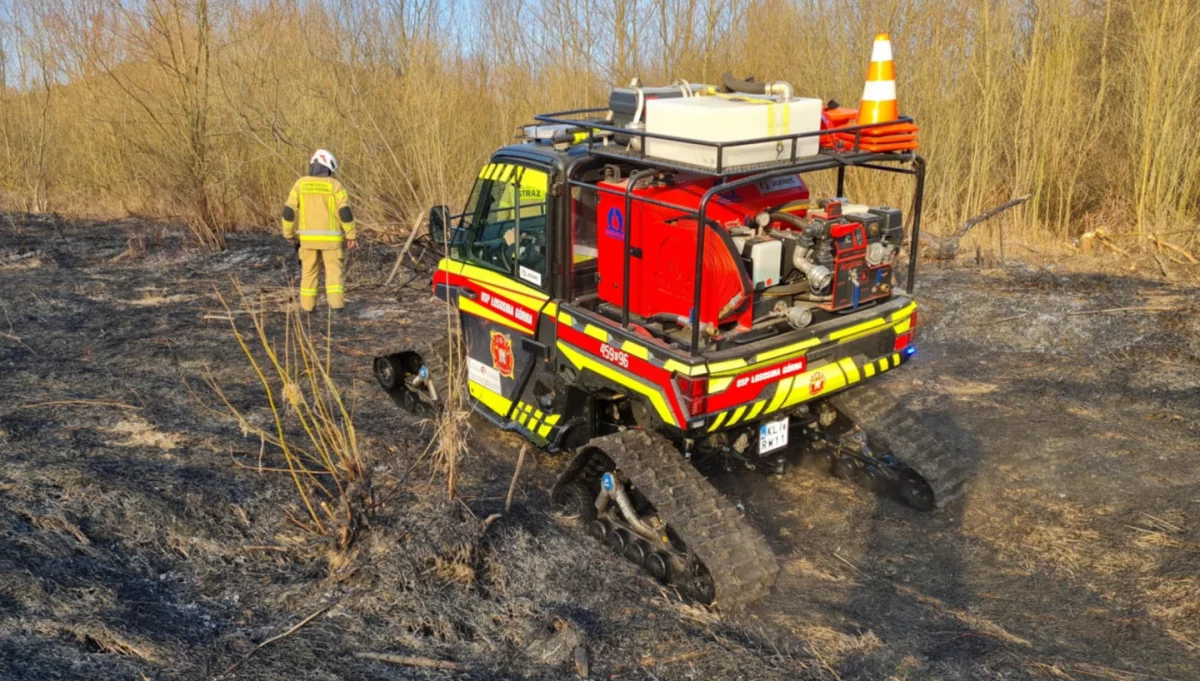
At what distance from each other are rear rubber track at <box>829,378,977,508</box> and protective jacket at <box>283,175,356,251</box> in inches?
193

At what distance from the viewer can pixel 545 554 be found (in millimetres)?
4773

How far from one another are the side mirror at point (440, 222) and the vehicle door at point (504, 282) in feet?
0.47

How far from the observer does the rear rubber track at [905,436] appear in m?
5.38

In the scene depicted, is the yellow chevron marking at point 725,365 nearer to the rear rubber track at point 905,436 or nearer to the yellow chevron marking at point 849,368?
the yellow chevron marking at point 849,368

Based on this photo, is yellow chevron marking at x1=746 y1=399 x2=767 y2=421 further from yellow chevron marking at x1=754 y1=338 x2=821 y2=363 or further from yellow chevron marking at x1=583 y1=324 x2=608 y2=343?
yellow chevron marking at x1=583 y1=324 x2=608 y2=343

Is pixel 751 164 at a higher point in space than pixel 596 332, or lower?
higher

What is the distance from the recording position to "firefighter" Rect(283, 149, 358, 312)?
332 inches

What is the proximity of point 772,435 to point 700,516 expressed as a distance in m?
0.82

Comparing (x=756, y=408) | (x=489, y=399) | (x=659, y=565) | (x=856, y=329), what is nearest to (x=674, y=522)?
(x=659, y=565)

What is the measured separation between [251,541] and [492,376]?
1923mm

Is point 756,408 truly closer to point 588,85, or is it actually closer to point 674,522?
point 674,522

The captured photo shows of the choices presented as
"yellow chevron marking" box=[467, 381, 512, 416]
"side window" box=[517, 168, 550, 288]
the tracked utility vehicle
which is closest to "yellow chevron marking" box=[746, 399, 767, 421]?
the tracked utility vehicle

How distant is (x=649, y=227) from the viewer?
501 cm

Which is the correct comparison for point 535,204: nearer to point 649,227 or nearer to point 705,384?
point 649,227
